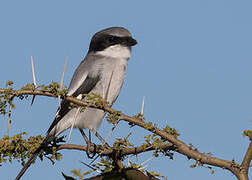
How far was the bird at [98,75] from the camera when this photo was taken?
5922mm

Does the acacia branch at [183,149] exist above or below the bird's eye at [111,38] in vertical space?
below

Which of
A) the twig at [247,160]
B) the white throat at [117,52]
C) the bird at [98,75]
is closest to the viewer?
the twig at [247,160]

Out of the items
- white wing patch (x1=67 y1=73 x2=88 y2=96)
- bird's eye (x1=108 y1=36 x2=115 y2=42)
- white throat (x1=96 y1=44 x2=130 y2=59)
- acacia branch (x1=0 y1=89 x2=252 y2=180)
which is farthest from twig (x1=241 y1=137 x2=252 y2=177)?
bird's eye (x1=108 y1=36 x2=115 y2=42)

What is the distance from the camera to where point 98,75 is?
6109 millimetres

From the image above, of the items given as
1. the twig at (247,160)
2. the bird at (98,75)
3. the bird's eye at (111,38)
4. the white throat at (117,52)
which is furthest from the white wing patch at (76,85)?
the twig at (247,160)

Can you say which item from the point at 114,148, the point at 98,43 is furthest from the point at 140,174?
the point at 98,43

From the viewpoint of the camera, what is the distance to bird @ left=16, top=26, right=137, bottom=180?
5.92 meters

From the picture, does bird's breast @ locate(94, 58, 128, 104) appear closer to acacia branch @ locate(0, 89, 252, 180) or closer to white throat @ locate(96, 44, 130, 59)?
white throat @ locate(96, 44, 130, 59)

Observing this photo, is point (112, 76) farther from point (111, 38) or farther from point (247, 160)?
point (247, 160)

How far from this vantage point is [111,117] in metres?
2.33

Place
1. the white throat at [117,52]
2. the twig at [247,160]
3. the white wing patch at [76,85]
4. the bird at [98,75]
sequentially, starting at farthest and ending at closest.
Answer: the white throat at [117,52] < the white wing patch at [76,85] < the bird at [98,75] < the twig at [247,160]

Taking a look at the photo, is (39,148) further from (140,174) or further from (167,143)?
(140,174)

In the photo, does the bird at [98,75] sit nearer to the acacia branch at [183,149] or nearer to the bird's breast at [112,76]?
the bird's breast at [112,76]

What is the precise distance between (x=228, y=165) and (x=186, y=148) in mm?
311
